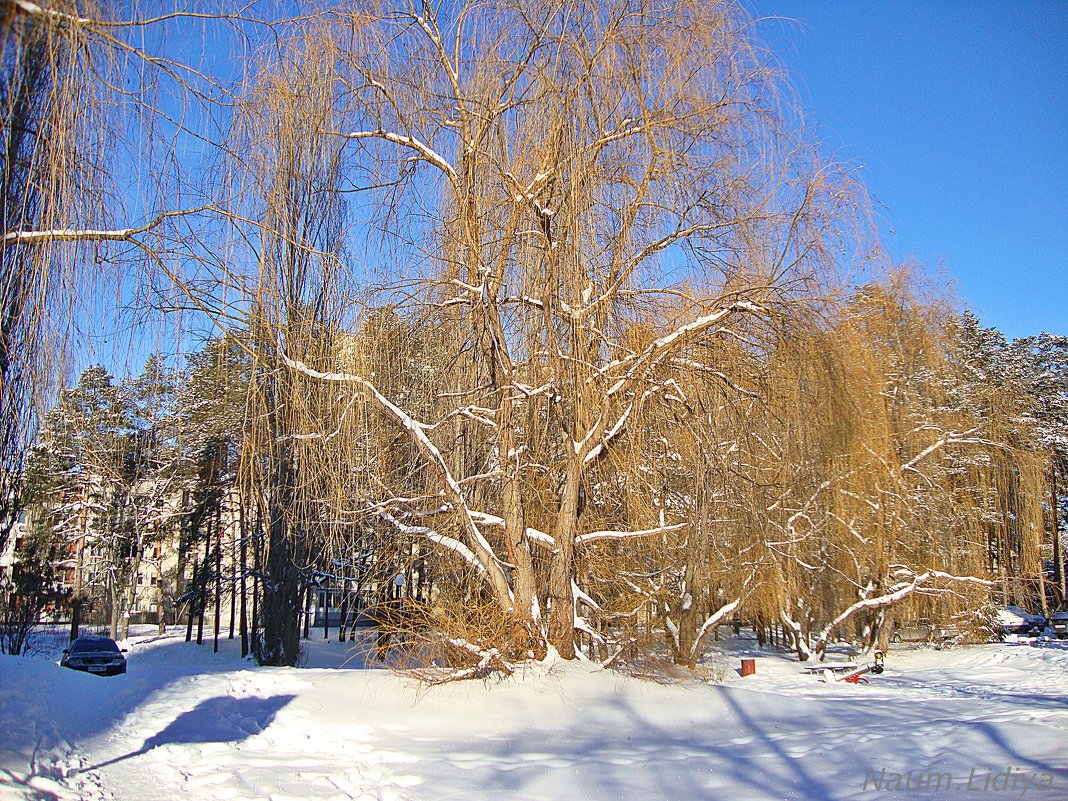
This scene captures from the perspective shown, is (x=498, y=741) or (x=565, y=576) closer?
(x=498, y=741)

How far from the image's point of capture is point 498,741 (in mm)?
6707

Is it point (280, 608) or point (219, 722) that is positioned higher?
point (280, 608)

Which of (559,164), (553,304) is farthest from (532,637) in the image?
(559,164)

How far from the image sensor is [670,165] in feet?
27.7

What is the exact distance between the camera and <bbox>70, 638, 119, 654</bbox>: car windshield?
19344mm

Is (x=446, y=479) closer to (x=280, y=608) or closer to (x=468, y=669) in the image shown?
(x=468, y=669)

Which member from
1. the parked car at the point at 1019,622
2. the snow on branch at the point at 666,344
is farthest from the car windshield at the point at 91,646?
the parked car at the point at 1019,622

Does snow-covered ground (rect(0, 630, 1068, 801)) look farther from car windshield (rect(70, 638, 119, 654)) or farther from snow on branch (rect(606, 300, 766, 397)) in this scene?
car windshield (rect(70, 638, 119, 654))

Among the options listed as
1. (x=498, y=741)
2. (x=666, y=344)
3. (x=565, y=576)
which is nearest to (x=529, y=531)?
(x=565, y=576)

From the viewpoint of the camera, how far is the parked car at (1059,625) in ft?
89.2

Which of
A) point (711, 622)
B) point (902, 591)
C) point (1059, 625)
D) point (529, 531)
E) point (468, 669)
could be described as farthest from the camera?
point (1059, 625)

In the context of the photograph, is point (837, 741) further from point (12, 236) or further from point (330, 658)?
point (330, 658)

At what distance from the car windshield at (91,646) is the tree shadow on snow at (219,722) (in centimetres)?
1302

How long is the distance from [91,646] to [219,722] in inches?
564
